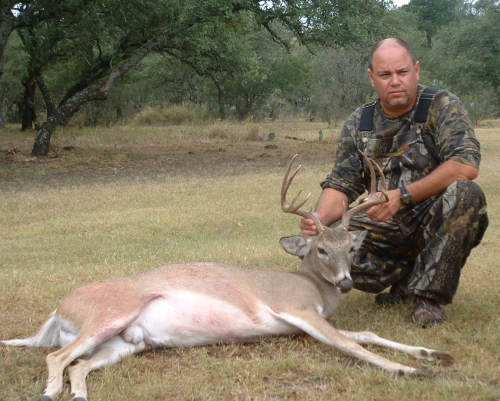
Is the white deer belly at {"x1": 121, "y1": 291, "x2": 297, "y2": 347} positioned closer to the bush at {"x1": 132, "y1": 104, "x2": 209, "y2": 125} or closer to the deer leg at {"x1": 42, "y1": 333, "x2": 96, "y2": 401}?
the deer leg at {"x1": 42, "y1": 333, "x2": 96, "y2": 401}

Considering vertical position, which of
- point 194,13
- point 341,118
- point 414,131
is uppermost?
point 194,13

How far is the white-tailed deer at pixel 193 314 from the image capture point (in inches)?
138

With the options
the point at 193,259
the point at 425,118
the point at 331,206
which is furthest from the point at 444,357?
the point at 193,259

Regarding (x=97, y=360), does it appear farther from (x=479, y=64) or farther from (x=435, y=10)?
(x=435, y=10)

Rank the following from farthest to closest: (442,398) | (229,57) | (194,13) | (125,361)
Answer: (229,57), (194,13), (125,361), (442,398)

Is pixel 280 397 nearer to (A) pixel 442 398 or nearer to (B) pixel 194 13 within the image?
(A) pixel 442 398

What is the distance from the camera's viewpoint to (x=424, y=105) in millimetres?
4547

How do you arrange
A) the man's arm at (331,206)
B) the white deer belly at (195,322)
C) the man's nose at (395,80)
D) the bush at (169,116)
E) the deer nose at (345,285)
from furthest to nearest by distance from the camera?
the bush at (169,116)
the man's arm at (331,206)
the man's nose at (395,80)
the deer nose at (345,285)
the white deer belly at (195,322)

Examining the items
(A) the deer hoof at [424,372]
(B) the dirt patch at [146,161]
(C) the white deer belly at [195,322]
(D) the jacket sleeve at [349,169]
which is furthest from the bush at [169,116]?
(A) the deer hoof at [424,372]

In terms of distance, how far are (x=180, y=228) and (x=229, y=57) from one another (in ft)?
36.1

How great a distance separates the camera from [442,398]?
306 cm

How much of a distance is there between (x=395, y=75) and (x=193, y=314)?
6.78 ft

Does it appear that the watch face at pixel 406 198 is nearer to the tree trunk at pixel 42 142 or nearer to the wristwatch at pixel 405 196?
the wristwatch at pixel 405 196

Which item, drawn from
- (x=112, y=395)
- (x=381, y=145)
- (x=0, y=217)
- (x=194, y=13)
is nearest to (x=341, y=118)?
(x=194, y=13)
